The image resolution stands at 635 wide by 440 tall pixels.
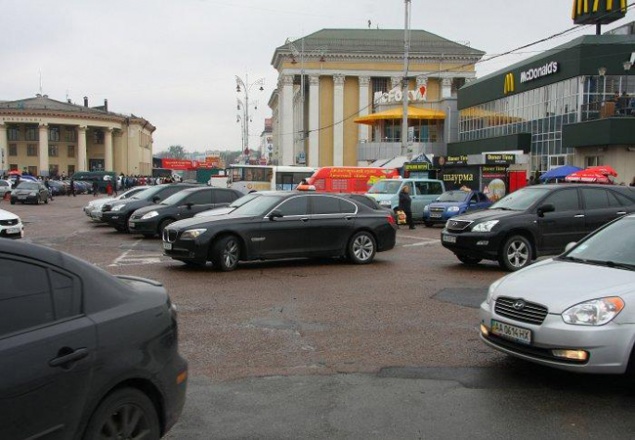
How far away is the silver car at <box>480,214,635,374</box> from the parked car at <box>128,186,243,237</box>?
13.3 meters

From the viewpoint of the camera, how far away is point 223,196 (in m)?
18.8

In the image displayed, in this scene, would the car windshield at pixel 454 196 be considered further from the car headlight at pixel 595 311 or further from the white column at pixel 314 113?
the white column at pixel 314 113

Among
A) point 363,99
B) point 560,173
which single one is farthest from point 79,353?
point 363,99

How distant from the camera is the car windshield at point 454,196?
82.1 ft

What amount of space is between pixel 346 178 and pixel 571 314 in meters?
29.1

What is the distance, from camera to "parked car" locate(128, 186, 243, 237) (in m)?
18.1

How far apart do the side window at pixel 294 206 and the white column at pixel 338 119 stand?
67.4 meters

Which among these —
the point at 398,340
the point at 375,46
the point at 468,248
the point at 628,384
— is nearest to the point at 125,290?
the point at 398,340

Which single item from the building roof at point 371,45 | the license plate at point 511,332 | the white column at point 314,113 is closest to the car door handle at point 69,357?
the license plate at point 511,332

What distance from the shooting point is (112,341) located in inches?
141

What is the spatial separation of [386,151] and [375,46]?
26488 millimetres

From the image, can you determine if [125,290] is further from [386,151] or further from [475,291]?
[386,151]

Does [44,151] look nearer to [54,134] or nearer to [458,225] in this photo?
[54,134]

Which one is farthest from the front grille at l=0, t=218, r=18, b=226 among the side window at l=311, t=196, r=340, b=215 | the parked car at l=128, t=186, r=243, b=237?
the side window at l=311, t=196, r=340, b=215
